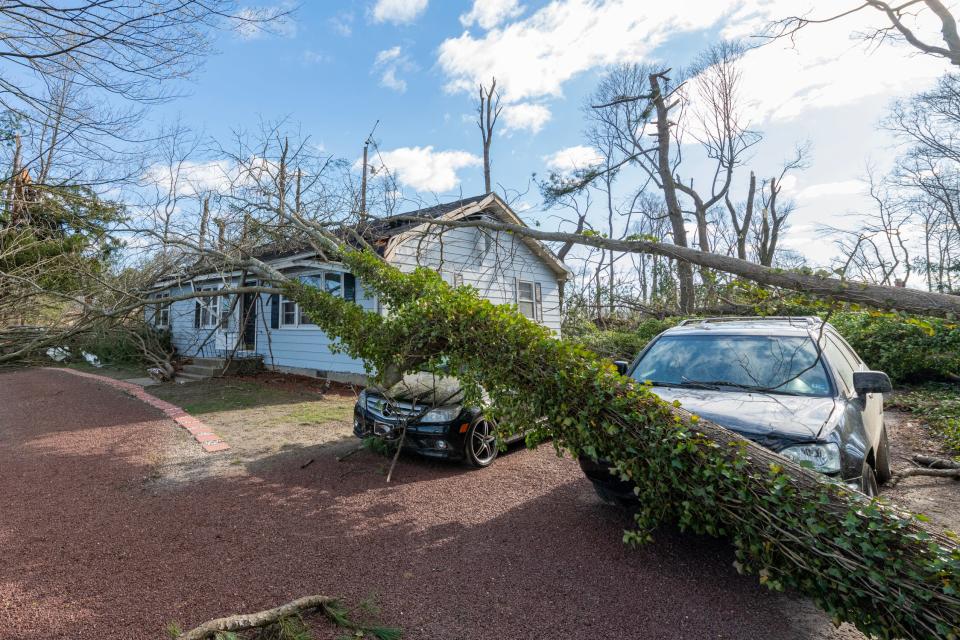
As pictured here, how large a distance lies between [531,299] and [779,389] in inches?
452

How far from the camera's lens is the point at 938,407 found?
26.2 ft

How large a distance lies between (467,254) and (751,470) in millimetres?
11171

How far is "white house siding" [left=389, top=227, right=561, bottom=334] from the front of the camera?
468 inches

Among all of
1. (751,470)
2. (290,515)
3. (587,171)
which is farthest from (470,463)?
(587,171)

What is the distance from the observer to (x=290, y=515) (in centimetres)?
428

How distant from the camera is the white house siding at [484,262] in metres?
11.9

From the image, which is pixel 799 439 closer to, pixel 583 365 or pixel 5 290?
pixel 583 365

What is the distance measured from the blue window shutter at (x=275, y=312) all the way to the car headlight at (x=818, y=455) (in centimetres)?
1396

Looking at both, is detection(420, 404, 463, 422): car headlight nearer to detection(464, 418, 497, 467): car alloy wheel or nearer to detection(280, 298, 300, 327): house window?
detection(464, 418, 497, 467): car alloy wheel

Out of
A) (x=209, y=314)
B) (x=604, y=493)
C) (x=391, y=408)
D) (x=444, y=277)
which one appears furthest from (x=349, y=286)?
(x=604, y=493)

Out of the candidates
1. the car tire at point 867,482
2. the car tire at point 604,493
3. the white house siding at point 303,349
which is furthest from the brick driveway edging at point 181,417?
the car tire at point 867,482

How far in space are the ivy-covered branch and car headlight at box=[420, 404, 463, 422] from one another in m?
0.66

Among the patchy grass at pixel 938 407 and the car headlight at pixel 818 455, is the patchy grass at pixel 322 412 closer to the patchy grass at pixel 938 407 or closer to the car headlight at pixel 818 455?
the car headlight at pixel 818 455

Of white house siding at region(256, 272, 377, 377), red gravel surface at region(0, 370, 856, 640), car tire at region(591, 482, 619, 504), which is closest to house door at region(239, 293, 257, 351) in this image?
white house siding at region(256, 272, 377, 377)
